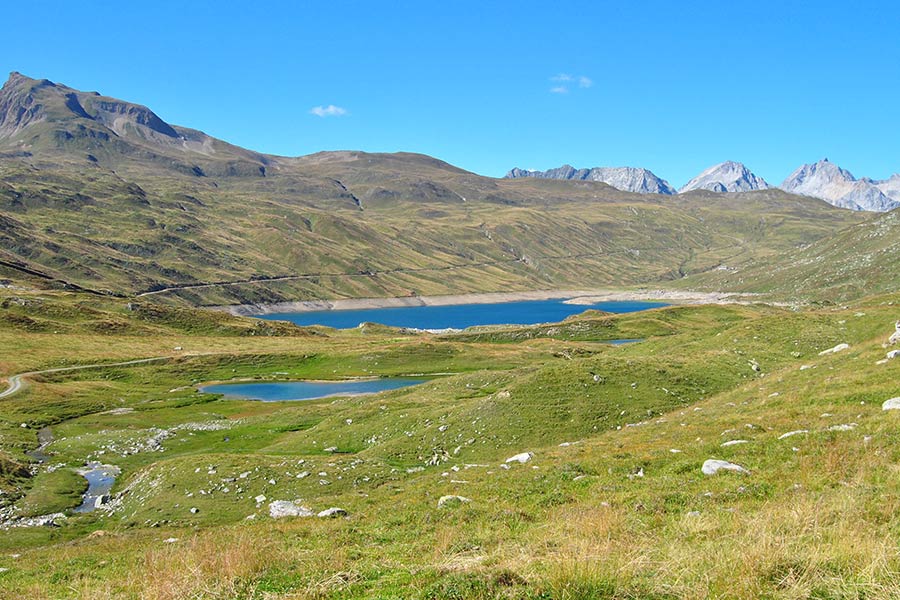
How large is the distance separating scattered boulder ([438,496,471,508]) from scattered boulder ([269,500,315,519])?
7.58 m

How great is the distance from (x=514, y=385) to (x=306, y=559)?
32.6 m

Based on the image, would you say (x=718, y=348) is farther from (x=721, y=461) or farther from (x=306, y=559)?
(x=306, y=559)

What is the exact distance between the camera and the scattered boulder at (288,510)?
25.6m

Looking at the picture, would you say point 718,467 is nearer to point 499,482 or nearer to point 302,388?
point 499,482

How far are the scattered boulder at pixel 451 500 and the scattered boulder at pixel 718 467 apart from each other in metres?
7.54

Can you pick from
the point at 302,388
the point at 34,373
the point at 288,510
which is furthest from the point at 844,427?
the point at 34,373

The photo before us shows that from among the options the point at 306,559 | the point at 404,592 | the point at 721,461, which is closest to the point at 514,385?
the point at 721,461

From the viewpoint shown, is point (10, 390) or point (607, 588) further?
point (10, 390)

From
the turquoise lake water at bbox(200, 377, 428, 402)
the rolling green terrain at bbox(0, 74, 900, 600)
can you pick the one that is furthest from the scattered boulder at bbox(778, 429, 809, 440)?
the turquoise lake water at bbox(200, 377, 428, 402)

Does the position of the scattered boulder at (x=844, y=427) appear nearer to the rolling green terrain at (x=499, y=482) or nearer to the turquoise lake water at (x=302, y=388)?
the rolling green terrain at (x=499, y=482)

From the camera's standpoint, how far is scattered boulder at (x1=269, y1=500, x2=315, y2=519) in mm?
25614

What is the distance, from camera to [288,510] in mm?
26922

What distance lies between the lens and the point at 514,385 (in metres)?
44.4

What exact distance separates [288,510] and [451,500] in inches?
426
